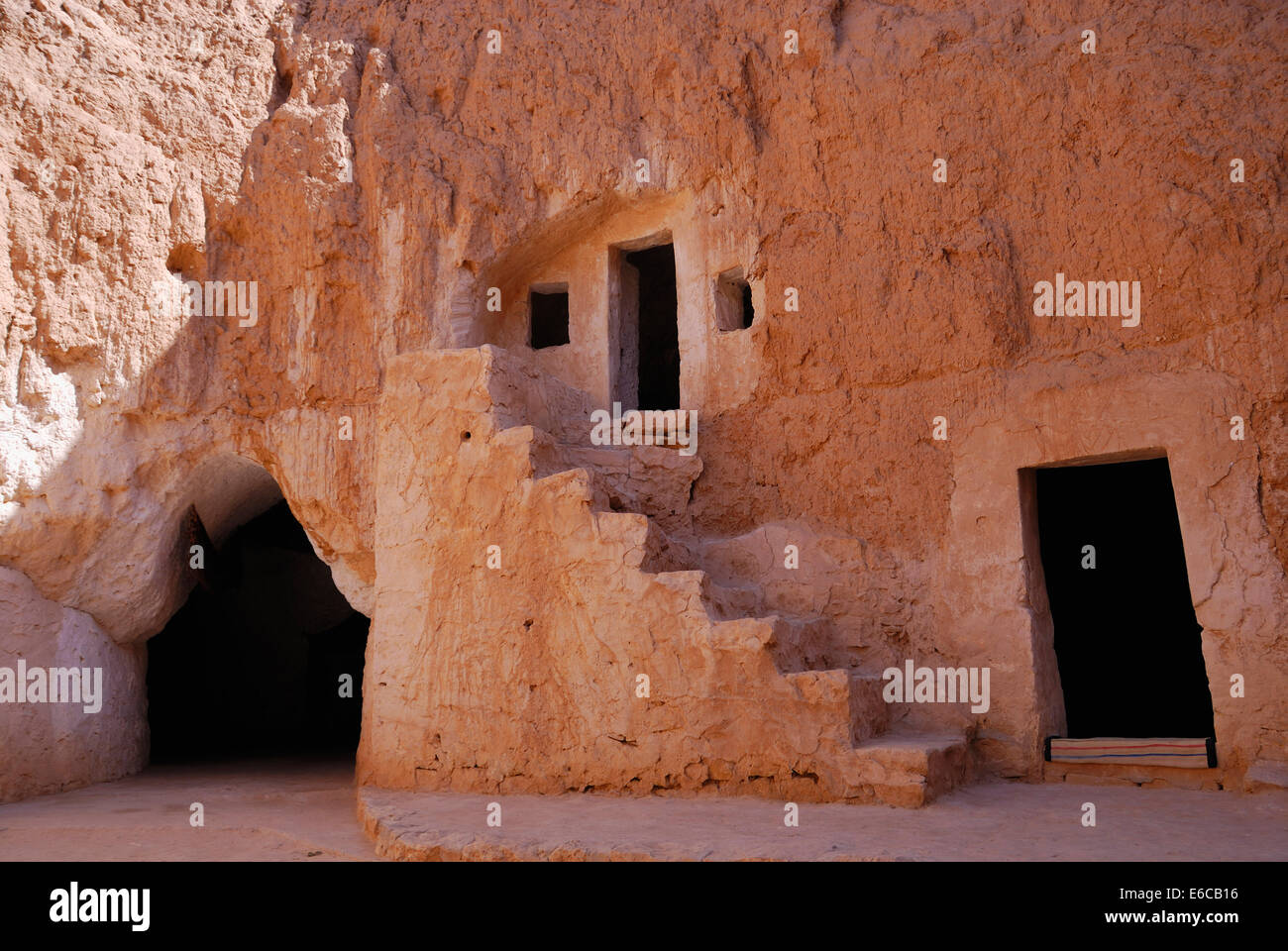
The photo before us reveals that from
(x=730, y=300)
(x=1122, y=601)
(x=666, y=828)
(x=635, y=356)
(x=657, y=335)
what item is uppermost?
(x=657, y=335)

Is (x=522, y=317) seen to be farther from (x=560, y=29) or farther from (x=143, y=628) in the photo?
(x=143, y=628)

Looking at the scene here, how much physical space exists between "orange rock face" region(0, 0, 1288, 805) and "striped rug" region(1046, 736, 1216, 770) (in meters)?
0.13

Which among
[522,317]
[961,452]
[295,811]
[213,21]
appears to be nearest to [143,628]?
[295,811]

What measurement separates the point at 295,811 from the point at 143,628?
2.51 meters

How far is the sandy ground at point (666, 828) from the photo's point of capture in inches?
183

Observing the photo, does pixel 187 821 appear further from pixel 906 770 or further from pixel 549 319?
pixel 549 319

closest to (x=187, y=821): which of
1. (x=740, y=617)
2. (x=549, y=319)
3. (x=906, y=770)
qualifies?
(x=740, y=617)

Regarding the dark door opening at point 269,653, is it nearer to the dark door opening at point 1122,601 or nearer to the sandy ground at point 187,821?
the sandy ground at point 187,821

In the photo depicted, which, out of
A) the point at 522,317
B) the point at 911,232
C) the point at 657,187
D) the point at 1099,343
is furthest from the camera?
the point at 522,317

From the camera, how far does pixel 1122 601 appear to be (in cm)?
930

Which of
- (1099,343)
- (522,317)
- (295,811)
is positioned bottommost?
(295,811)

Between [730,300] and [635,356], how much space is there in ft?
3.66

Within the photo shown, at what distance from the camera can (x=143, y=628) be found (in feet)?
27.8

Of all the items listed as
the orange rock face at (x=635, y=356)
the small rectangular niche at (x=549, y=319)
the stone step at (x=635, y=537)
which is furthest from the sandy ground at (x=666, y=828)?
the small rectangular niche at (x=549, y=319)
